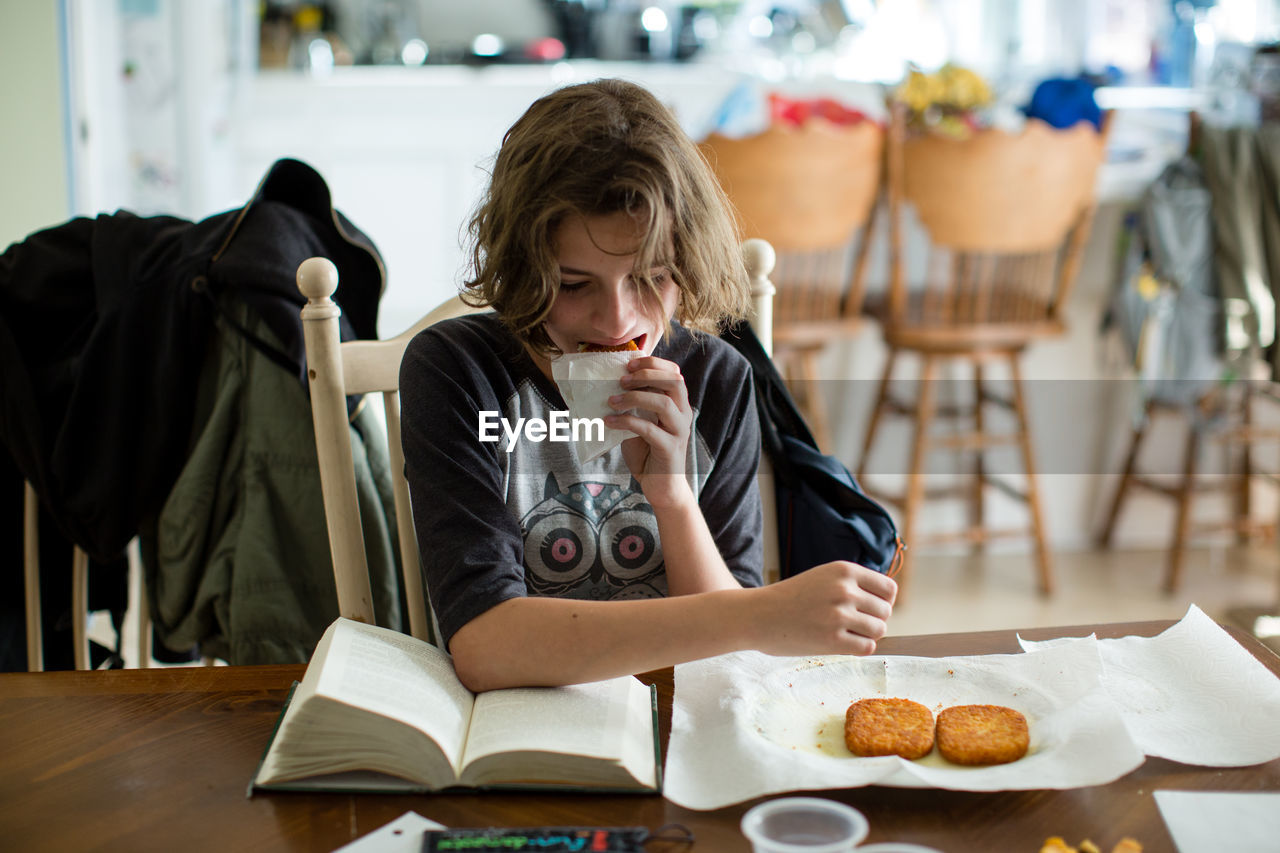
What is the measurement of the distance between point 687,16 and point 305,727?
10.9ft

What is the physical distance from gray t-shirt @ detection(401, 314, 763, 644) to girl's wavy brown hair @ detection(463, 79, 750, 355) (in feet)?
0.21

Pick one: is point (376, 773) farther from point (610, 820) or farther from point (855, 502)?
point (855, 502)

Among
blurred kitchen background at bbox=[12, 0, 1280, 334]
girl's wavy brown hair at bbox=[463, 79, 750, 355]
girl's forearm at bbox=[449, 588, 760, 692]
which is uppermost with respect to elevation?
blurred kitchen background at bbox=[12, 0, 1280, 334]

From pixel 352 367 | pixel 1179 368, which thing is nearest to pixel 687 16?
pixel 1179 368

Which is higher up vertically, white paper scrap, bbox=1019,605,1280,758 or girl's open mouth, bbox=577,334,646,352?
girl's open mouth, bbox=577,334,646,352

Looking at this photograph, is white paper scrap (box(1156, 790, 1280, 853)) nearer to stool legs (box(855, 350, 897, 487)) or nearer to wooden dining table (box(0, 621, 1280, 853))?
wooden dining table (box(0, 621, 1280, 853))

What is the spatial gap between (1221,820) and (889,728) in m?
0.21

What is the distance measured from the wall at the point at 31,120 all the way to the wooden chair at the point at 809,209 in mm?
1396

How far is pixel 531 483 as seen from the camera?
104 centimetres

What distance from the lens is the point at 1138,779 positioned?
2.46 feet

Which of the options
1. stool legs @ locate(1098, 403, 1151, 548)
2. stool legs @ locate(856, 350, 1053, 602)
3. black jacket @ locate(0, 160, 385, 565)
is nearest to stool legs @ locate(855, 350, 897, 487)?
stool legs @ locate(856, 350, 1053, 602)

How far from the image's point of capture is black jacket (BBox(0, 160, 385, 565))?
131cm

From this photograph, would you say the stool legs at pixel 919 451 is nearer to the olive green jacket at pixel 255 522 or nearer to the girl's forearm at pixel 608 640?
the olive green jacket at pixel 255 522

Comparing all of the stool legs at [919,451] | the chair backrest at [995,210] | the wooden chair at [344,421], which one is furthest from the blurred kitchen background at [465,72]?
the wooden chair at [344,421]
